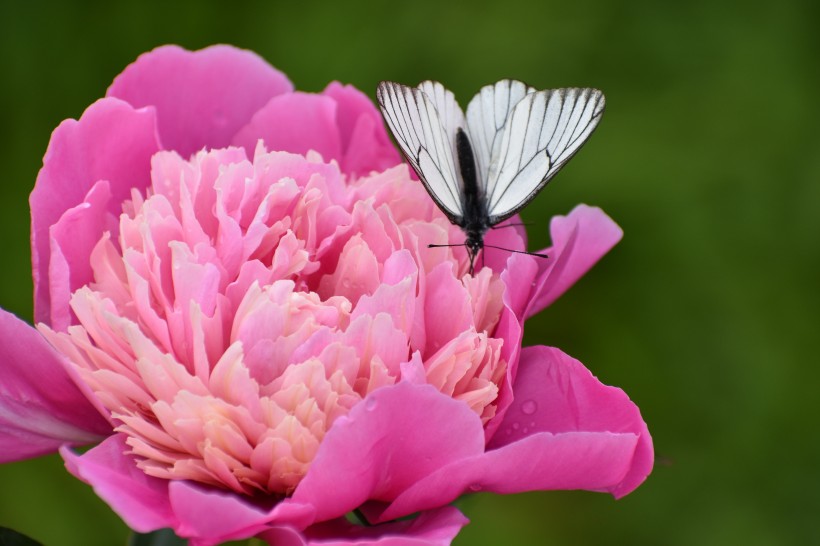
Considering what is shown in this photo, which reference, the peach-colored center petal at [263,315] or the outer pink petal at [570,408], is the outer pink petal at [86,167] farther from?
the outer pink petal at [570,408]

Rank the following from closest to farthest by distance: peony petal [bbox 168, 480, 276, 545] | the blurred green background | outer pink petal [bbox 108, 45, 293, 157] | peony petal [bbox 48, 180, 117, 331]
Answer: peony petal [bbox 168, 480, 276, 545], peony petal [bbox 48, 180, 117, 331], outer pink petal [bbox 108, 45, 293, 157], the blurred green background

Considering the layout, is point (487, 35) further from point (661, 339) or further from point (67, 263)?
point (67, 263)

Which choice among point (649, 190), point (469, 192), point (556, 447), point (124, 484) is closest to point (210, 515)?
point (124, 484)

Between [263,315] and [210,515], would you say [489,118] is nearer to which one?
[263,315]

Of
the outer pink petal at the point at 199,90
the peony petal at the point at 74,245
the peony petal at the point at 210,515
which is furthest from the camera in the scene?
the outer pink petal at the point at 199,90

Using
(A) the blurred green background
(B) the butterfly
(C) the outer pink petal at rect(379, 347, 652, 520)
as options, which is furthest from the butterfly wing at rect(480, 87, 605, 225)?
(A) the blurred green background

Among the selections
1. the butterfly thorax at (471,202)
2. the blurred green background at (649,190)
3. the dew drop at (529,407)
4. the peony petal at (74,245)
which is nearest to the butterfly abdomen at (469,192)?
the butterfly thorax at (471,202)

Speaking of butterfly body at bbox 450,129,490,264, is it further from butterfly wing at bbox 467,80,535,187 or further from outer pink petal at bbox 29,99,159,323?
outer pink petal at bbox 29,99,159,323
